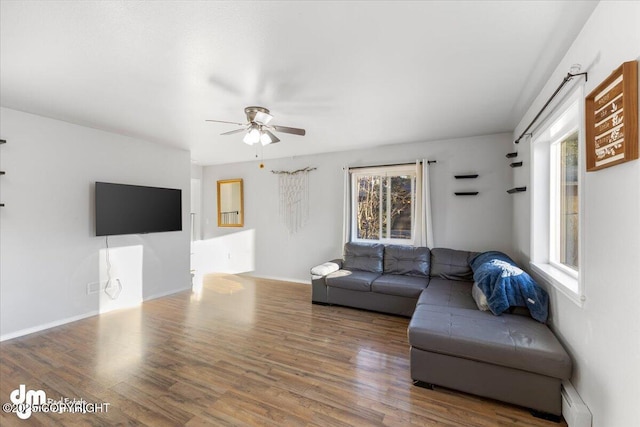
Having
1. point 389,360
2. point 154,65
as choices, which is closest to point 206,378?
point 389,360

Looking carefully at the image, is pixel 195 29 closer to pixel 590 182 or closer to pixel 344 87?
pixel 344 87

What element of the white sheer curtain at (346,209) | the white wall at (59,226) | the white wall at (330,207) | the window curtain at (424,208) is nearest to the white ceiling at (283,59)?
the white wall at (59,226)

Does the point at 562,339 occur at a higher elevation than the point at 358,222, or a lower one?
lower

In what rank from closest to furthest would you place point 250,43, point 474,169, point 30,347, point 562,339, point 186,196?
point 250,43
point 562,339
point 30,347
point 474,169
point 186,196

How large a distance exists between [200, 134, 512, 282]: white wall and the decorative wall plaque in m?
2.61

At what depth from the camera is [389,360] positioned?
259 centimetres

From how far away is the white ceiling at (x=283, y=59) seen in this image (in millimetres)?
1595

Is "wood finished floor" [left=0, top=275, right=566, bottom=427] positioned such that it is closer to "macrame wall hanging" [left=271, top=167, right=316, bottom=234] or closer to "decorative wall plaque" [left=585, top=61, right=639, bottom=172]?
"decorative wall plaque" [left=585, top=61, right=639, bottom=172]

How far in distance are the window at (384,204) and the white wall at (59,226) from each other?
3370 mm

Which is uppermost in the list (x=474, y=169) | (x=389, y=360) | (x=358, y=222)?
(x=474, y=169)

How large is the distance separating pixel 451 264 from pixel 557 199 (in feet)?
5.22

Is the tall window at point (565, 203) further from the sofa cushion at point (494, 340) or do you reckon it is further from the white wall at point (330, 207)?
the white wall at point (330, 207)

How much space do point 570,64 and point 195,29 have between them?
2.51 meters

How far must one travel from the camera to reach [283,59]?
207 centimetres
